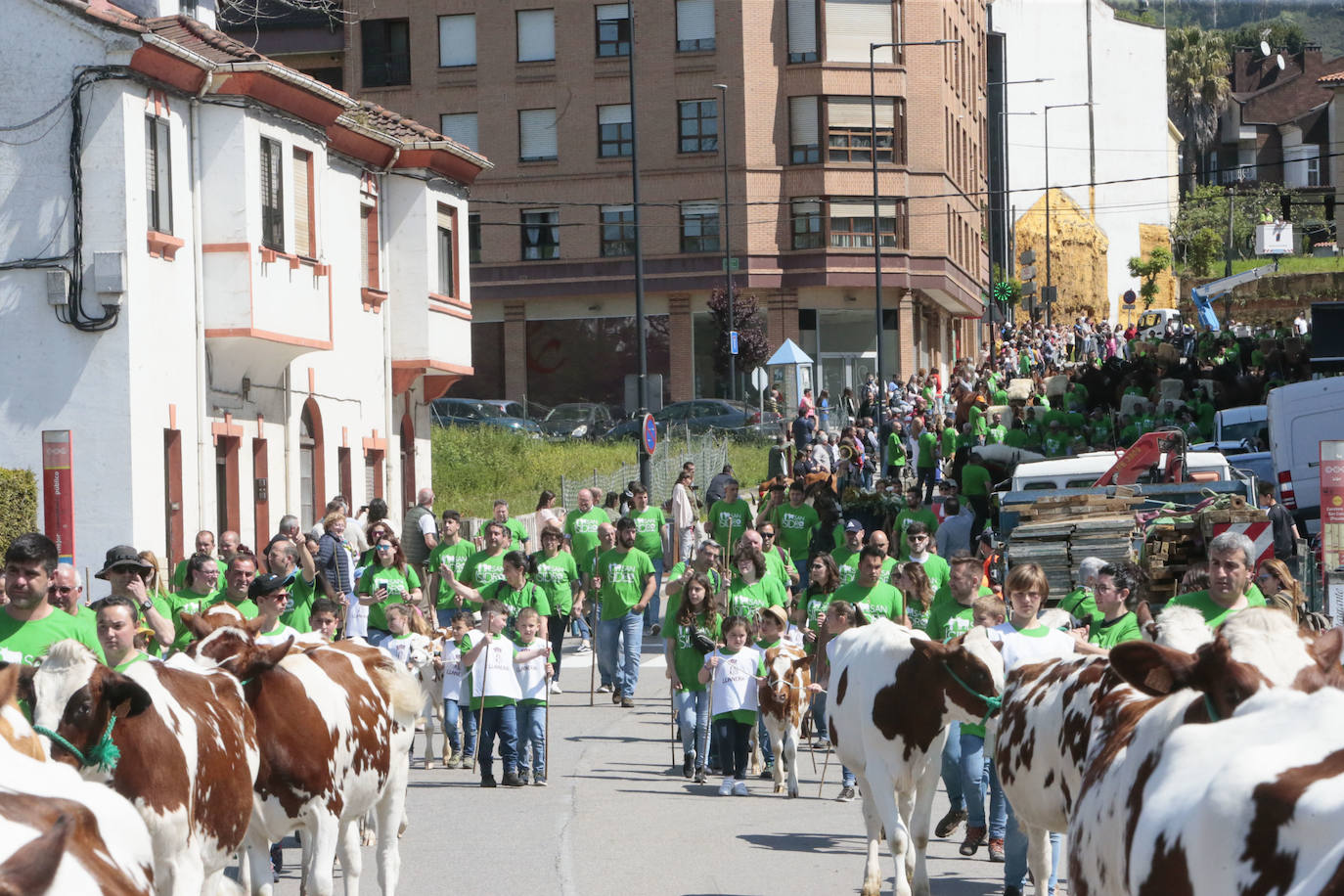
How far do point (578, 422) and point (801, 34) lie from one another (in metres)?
17.2

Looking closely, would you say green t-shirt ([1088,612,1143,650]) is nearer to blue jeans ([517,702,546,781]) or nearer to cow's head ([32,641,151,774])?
cow's head ([32,641,151,774])

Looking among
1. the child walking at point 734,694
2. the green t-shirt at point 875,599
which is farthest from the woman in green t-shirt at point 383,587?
the green t-shirt at point 875,599

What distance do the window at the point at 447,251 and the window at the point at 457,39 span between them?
29.1 m

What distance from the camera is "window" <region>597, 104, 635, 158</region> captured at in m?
62.4

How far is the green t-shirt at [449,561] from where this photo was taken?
763 inches

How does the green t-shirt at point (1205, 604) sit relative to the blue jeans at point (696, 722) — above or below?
above

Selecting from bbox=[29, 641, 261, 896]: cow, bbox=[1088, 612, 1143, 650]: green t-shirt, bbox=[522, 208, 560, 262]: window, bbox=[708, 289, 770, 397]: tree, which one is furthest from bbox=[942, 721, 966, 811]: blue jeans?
bbox=[522, 208, 560, 262]: window

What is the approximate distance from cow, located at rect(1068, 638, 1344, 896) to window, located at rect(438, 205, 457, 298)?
2940cm

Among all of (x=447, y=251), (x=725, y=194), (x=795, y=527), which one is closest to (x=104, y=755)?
(x=795, y=527)

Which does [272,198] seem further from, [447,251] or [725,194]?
[725,194]

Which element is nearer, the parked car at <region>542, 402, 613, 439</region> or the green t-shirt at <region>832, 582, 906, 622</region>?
the green t-shirt at <region>832, 582, 906, 622</region>

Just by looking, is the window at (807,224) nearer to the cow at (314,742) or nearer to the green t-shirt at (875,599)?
the green t-shirt at (875,599)

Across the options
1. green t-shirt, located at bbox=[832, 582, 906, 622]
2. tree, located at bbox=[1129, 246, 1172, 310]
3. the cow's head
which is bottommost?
green t-shirt, located at bbox=[832, 582, 906, 622]

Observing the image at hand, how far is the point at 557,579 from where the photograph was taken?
65.7 feet
